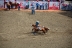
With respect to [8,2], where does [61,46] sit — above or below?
below

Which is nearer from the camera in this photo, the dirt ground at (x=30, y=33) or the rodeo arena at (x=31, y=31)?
the dirt ground at (x=30, y=33)

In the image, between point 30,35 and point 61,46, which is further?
point 30,35

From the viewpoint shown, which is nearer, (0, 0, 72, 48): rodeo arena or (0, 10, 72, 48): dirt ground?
(0, 10, 72, 48): dirt ground

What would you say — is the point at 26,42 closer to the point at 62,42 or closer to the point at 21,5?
the point at 62,42

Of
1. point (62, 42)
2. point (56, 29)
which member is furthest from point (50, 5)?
point (62, 42)

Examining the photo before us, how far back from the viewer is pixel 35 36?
19422 millimetres

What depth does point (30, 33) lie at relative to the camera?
20.6m

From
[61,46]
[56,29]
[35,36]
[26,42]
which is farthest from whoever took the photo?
[56,29]

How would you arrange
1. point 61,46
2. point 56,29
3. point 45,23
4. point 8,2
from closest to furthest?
point 61,46 < point 56,29 < point 45,23 < point 8,2

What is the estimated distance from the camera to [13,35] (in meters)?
19.7

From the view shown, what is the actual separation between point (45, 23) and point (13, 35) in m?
6.48

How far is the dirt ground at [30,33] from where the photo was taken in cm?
1631

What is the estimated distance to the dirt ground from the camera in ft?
53.5

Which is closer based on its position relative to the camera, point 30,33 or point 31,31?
point 30,33
